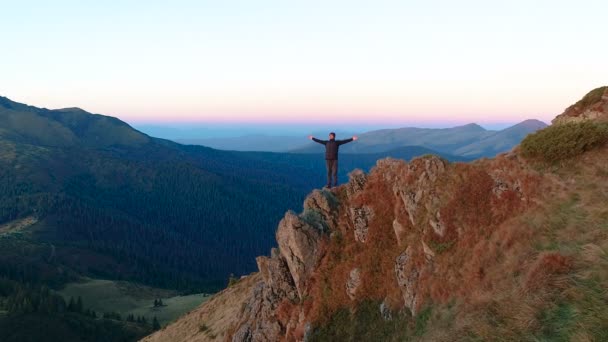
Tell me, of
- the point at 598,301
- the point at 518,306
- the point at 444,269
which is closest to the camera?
the point at 598,301

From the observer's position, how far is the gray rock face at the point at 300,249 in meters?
27.0

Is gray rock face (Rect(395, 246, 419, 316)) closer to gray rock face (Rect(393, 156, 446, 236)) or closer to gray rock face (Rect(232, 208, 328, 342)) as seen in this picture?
gray rock face (Rect(393, 156, 446, 236))

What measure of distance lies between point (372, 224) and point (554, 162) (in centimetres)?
1081

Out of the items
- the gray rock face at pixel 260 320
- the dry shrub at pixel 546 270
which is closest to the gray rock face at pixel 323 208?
the gray rock face at pixel 260 320

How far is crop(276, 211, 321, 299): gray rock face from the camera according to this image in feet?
88.7

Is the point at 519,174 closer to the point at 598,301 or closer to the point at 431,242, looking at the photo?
the point at 431,242

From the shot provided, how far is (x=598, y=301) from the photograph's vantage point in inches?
462

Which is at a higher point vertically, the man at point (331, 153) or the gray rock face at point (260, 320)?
the man at point (331, 153)

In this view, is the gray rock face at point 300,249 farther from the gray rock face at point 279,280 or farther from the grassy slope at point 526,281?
the grassy slope at point 526,281

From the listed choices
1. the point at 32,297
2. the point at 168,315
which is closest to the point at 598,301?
the point at 168,315

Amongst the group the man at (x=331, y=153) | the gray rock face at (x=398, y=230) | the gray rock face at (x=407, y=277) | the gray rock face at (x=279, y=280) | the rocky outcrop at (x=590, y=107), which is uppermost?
the rocky outcrop at (x=590, y=107)

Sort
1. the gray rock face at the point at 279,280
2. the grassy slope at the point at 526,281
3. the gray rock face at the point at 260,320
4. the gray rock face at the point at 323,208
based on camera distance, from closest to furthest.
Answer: the grassy slope at the point at 526,281 < the gray rock face at the point at 260,320 < the gray rock face at the point at 279,280 < the gray rock face at the point at 323,208

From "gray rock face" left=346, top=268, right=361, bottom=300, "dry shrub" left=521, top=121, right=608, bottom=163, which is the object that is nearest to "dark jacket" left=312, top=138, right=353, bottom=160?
"gray rock face" left=346, top=268, right=361, bottom=300

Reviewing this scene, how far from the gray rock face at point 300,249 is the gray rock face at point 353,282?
11.5 feet
